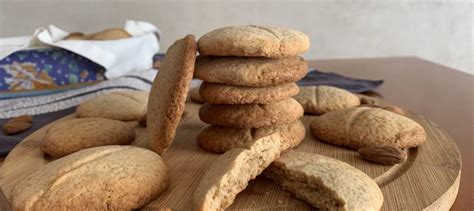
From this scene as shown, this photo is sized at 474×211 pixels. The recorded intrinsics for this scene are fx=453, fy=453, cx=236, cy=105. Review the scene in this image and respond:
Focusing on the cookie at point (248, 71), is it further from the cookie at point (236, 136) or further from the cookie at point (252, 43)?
the cookie at point (236, 136)

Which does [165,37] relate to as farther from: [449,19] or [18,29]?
[449,19]

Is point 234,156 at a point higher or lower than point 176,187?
higher

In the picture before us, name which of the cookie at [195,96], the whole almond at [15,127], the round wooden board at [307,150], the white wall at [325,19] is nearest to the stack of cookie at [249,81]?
the round wooden board at [307,150]

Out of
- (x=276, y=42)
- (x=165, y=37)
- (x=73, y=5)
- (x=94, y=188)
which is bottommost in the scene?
(x=165, y=37)

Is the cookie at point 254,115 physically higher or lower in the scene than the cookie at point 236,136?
higher

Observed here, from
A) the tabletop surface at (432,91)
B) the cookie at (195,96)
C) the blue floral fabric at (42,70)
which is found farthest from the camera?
the blue floral fabric at (42,70)

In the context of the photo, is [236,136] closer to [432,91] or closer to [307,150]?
[307,150]

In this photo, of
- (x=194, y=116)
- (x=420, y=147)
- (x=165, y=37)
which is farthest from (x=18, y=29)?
(x=420, y=147)
